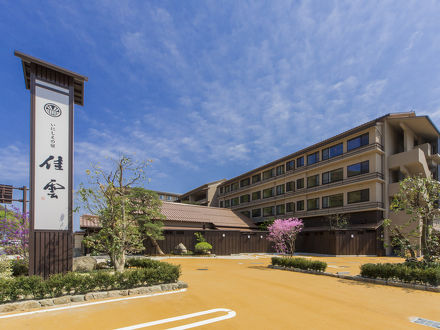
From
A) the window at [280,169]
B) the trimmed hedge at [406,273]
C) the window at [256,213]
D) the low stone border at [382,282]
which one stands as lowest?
the window at [256,213]

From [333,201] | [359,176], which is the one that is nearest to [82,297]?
[359,176]

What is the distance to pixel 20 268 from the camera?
1195 centimetres

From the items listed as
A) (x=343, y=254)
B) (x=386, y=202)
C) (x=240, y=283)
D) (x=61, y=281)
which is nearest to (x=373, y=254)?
(x=343, y=254)

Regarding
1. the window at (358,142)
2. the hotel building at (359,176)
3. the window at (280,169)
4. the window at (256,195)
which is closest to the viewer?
the hotel building at (359,176)

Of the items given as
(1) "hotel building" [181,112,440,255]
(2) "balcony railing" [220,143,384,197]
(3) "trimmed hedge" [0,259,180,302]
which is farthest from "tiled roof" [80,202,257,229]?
(3) "trimmed hedge" [0,259,180,302]

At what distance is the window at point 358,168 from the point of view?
3197 centimetres

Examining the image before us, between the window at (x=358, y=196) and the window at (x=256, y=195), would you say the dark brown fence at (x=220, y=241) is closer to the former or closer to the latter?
the window at (x=358, y=196)

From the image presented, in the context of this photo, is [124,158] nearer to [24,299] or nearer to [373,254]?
[24,299]

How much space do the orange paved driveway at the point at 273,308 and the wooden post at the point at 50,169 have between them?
301 centimetres

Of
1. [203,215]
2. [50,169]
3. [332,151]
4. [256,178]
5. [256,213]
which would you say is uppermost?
[332,151]

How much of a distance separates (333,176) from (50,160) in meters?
33.9

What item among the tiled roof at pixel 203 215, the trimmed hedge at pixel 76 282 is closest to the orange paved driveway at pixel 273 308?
the trimmed hedge at pixel 76 282

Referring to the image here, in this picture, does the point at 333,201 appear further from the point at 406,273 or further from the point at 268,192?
the point at 406,273

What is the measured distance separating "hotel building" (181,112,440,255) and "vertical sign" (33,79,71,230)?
26.6 metres
